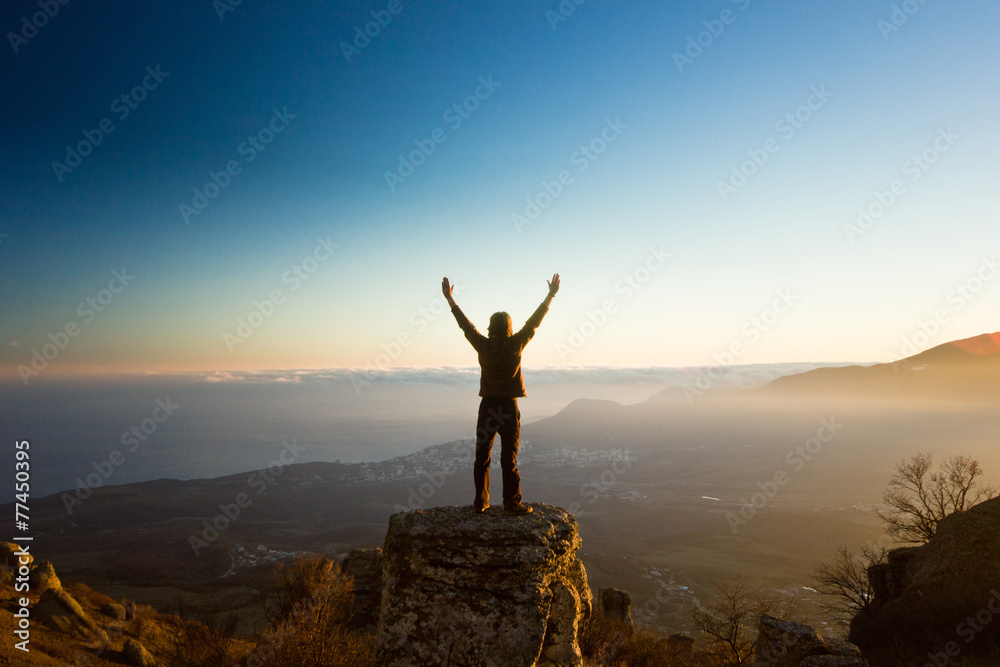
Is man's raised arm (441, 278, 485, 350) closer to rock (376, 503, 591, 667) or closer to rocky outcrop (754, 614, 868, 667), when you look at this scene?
rock (376, 503, 591, 667)

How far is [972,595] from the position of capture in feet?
60.8

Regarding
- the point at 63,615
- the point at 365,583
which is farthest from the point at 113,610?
the point at 365,583

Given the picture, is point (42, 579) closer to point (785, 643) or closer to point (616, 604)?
point (785, 643)

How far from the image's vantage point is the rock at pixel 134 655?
17531mm

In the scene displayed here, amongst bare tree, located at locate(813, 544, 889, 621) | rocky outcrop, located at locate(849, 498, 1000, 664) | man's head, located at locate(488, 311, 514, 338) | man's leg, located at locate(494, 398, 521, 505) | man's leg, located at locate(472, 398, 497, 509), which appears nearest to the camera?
man's leg, located at locate(494, 398, 521, 505)

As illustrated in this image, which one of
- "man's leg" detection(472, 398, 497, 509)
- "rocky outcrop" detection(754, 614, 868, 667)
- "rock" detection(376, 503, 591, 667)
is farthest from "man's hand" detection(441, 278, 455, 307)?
"rocky outcrop" detection(754, 614, 868, 667)

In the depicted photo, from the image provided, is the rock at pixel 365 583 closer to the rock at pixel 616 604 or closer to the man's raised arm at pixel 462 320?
the rock at pixel 616 604

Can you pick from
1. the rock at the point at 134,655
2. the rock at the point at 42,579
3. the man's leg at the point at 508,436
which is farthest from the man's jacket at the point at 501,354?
the rock at the point at 42,579

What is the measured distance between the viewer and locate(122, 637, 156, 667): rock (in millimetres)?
17531

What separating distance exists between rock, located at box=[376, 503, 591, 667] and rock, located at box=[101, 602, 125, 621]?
81.4 ft

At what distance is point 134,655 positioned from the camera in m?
17.6

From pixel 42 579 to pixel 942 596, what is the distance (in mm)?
41253

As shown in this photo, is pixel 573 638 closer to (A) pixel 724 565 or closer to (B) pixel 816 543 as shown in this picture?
(A) pixel 724 565

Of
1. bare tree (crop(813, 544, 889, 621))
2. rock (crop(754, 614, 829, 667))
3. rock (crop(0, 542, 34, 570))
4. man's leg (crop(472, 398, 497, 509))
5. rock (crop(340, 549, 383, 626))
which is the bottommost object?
bare tree (crop(813, 544, 889, 621))
